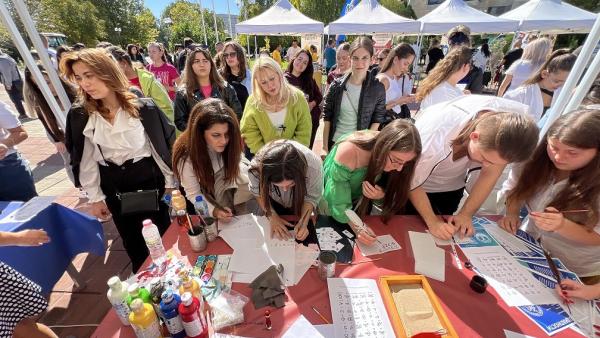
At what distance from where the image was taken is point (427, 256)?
1.42 metres

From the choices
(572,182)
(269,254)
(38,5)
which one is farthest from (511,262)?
(38,5)

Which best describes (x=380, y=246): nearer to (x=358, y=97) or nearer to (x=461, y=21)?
(x=358, y=97)

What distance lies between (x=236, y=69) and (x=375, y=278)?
3.07 meters

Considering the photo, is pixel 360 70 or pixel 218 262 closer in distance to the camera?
pixel 218 262

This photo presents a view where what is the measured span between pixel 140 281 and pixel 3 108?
77.4 inches

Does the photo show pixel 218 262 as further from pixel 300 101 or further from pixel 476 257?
pixel 300 101

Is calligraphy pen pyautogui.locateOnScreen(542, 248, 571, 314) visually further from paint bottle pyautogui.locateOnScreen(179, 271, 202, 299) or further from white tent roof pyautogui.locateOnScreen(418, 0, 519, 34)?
white tent roof pyautogui.locateOnScreen(418, 0, 519, 34)

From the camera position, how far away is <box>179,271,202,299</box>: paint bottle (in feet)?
3.41

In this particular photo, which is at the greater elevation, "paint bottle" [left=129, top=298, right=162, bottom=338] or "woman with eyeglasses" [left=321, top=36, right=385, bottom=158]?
"woman with eyeglasses" [left=321, top=36, right=385, bottom=158]

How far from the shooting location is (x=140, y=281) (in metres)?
1.19

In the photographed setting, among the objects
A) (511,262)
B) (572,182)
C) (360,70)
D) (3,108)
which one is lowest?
(511,262)


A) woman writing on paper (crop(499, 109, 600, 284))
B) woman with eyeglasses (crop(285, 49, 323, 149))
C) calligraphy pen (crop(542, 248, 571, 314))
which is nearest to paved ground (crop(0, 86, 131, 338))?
woman with eyeglasses (crop(285, 49, 323, 149))

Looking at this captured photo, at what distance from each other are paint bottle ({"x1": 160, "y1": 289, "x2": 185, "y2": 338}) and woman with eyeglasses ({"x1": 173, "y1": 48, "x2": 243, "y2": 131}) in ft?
6.52

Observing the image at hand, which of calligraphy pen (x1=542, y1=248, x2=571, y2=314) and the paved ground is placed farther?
the paved ground
